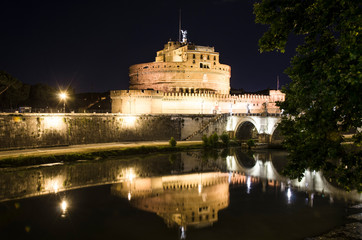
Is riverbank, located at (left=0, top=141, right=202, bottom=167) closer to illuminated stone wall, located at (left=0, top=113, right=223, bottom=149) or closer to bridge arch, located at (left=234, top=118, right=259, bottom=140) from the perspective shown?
illuminated stone wall, located at (left=0, top=113, right=223, bottom=149)

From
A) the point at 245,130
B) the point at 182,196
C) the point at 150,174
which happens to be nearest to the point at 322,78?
the point at 182,196

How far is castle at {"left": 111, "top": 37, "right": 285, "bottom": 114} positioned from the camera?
3725 centimetres

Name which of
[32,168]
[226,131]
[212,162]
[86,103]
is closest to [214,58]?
[226,131]

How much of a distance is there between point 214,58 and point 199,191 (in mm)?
31007

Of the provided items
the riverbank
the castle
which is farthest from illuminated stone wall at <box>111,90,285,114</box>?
the riverbank

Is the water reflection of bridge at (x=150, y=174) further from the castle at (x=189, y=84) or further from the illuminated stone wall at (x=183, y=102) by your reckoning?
the castle at (x=189, y=84)

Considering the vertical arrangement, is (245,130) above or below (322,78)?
below

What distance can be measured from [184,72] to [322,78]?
35309 mm

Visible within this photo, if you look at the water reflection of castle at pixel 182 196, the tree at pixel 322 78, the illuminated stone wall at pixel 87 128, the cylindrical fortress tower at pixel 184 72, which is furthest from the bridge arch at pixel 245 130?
the tree at pixel 322 78

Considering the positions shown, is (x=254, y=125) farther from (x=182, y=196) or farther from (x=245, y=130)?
(x=182, y=196)

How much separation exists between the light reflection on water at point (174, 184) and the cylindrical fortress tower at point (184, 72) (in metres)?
19.1

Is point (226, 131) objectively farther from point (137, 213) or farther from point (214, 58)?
point (137, 213)

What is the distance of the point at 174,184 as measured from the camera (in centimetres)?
1673

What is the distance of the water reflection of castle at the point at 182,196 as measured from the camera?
1159 cm
